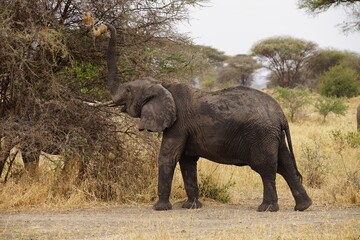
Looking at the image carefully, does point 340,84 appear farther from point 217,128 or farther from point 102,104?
point 217,128

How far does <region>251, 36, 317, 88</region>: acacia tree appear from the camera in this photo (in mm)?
43625

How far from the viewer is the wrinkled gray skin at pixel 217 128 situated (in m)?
8.61

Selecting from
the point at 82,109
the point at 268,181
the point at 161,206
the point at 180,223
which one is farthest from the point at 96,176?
the point at 268,181

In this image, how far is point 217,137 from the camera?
8.73 metres

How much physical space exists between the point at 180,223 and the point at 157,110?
185 centimetres

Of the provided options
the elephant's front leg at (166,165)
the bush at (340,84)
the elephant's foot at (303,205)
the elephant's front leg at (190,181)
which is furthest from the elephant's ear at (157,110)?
the bush at (340,84)

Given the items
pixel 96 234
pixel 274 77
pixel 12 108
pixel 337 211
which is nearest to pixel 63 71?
pixel 12 108

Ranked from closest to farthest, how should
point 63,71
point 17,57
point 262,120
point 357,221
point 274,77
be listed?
1. point 357,221
2. point 262,120
3. point 17,57
4. point 63,71
5. point 274,77

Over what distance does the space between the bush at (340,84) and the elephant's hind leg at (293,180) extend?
29866mm

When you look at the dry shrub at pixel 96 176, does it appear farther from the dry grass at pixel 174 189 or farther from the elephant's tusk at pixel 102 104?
the elephant's tusk at pixel 102 104

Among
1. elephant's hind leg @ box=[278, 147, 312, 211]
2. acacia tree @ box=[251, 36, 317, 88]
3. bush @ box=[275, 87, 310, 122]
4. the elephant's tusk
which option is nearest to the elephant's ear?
the elephant's tusk

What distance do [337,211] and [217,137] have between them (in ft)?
6.06

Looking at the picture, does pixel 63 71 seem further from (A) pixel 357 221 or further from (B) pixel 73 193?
(A) pixel 357 221

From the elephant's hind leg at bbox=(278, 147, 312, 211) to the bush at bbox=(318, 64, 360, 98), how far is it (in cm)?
2987
